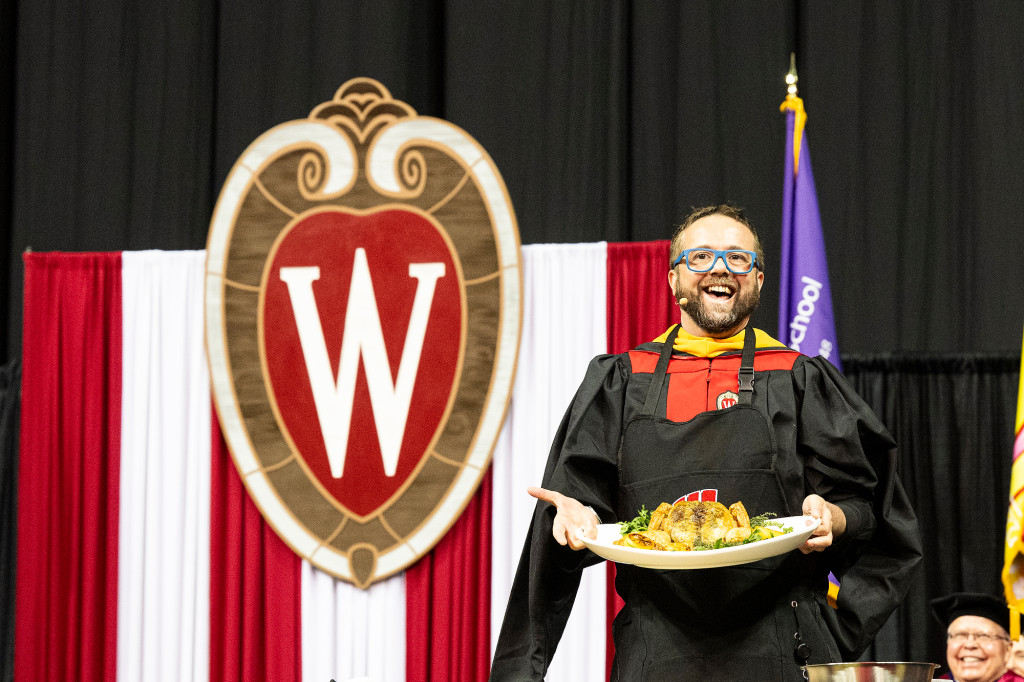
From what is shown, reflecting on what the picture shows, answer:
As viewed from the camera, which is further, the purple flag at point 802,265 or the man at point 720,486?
the purple flag at point 802,265

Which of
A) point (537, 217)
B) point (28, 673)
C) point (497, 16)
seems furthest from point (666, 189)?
point (28, 673)

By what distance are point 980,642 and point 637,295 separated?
1.55 meters

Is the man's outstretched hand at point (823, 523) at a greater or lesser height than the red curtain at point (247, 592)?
greater

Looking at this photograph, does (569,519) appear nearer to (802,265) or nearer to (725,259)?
(725,259)

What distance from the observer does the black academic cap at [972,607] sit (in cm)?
366

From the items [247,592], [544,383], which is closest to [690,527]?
[544,383]

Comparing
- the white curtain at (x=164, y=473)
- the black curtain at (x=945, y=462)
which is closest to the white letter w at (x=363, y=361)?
the white curtain at (x=164, y=473)

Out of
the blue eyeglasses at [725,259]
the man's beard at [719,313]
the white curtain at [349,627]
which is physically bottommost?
the white curtain at [349,627]

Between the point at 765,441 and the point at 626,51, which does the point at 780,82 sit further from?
the point at 765,441

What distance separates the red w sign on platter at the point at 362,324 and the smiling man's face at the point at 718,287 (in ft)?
5.69

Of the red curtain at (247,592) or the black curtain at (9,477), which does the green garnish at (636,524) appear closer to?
the red curtain at (247,592)

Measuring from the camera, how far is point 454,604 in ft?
13.6

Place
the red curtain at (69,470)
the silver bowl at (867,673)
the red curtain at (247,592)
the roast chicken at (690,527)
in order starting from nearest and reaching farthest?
the silver bowl at (867,673) → the roast chicken at (690,527) → the red curtain at (247,592) → the red curtain at (69,470)

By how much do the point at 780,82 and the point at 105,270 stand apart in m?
2.63
